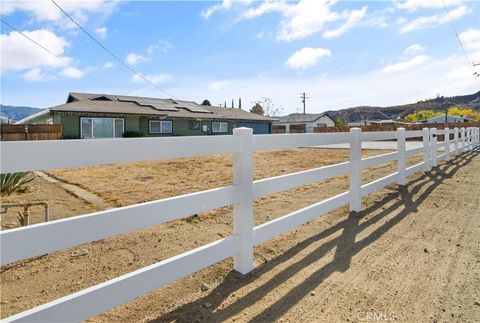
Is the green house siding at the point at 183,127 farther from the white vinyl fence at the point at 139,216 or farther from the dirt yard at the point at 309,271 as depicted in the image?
the white vinyl fence at the point at 139,216

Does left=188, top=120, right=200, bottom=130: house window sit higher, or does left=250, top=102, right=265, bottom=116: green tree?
left=250, top=102, right=265, bottom=116: green tree

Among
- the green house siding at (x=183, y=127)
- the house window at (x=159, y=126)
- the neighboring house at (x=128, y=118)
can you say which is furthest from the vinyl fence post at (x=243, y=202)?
the house window at (x=159, y=126)

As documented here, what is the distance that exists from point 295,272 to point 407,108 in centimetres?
13771

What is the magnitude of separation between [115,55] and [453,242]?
22143 mm

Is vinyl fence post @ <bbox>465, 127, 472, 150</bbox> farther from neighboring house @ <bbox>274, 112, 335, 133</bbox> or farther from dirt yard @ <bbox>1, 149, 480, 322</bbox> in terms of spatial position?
neighboring house @ <bbox>274, 112, 335, 133</bbox>

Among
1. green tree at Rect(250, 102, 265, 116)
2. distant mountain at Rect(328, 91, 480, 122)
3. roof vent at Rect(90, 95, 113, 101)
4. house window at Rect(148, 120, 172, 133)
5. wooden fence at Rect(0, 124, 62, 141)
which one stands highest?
distant mountain at Rect(328, 91, 480, 122)

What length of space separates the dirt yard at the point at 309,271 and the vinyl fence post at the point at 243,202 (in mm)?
146

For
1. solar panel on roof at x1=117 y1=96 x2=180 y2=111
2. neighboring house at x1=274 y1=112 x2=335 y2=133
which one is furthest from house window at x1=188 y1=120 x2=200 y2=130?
neighboring house at x1=274 y1=112 x2=335 y2=133

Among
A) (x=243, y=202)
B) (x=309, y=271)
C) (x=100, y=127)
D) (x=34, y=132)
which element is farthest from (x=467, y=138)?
(x=34, y=132)

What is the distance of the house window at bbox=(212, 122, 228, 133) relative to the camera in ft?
95.7

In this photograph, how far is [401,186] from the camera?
22.1 feet

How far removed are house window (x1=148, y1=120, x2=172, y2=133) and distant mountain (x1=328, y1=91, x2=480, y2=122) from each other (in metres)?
95.4

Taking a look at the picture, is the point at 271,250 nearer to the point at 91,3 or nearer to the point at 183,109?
the point at 91,3

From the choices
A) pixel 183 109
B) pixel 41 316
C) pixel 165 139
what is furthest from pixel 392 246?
pixel 183 109
